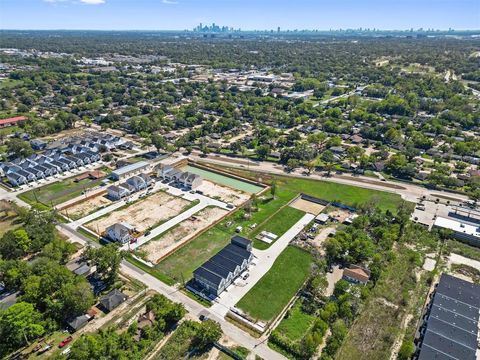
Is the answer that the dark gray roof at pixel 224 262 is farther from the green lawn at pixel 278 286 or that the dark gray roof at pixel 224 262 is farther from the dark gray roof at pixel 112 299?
the dark gray roof at pixel 112 299

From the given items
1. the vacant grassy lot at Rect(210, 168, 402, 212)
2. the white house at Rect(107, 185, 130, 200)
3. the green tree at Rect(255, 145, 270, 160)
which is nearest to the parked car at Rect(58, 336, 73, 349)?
the white house at Rect(107, 185, 130, 200)

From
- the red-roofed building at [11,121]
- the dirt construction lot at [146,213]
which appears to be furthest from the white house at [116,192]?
the red-roofed building at [11,121]

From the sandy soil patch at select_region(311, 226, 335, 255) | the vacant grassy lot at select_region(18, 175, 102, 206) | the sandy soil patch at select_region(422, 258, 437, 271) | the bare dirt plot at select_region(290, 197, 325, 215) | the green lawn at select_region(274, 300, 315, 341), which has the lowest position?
the green lawn at select_region(274, 300, 315, 341)

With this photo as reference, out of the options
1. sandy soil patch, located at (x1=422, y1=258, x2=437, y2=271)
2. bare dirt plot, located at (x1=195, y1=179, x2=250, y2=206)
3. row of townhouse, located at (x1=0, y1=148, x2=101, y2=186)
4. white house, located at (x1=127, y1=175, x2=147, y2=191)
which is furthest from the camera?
row of townhouse, located at (x1=0, y1=148, x2=101, y2=186)

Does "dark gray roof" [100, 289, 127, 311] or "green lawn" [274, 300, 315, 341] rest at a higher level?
"dark gray roof" [100, 289, 127, 311]

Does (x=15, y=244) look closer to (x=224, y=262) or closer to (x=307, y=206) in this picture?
(x=224, y=262)

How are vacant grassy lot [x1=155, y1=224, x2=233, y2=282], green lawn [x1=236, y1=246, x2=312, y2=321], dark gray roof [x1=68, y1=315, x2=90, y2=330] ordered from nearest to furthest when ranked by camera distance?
dark gray roof [x1=68, y1=315, x2=90, y2=330], green lawn [x1=236, y1=246, x2=312, y2=321], vacant grassy lot [x1=155, y1=224, x2=233, y2=282]

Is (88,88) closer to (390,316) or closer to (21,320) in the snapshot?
(21,320)

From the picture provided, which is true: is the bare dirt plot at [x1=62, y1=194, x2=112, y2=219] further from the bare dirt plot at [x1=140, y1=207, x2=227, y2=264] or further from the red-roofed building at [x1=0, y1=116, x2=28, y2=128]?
the red-roofed building at [x1=0, y1=116, x2=28, y2=128]
